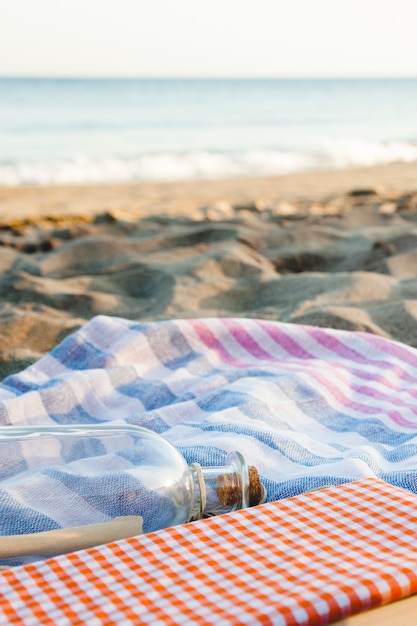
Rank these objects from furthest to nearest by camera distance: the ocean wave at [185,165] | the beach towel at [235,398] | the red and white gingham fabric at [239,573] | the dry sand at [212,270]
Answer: the ocean wave at [185,165] → the dry sand at [212,270] → the beach towel at [235,398] → the red and white gingham fabric at [239,573]

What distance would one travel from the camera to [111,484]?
1.25m

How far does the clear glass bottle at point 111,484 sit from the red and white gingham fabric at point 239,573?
130mm

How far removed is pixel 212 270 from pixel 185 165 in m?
8.89

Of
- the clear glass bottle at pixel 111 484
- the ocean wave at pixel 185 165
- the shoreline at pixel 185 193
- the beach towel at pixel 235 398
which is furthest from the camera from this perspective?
the ocean wave at pixel 185 165

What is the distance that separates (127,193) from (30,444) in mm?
6989

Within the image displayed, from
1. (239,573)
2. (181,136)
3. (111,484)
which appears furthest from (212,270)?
(181,136)

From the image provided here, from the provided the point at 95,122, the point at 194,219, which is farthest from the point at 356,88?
the point at 194,219

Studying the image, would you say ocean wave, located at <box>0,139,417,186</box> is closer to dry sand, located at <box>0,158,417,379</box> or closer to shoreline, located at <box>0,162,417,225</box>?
shoreline, located at <box>0,162,417,225</box>

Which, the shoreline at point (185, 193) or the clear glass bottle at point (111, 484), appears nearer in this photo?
the clear glass bottle at point (111, 484)

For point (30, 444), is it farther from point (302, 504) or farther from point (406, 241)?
point (406, 241)

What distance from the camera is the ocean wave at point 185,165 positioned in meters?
10.6

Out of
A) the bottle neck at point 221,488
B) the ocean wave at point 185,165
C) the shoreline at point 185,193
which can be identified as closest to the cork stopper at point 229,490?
the bottle neck at point 221,488

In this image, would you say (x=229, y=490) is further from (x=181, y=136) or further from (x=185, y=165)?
(x=181, y=136)

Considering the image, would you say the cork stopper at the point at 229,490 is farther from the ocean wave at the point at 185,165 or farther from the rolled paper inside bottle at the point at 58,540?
the ocean wave at the point at 185,165
